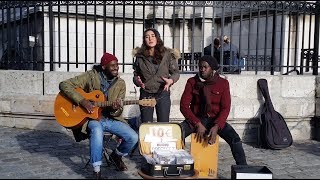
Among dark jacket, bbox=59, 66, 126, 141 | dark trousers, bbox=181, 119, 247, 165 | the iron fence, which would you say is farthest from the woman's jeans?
the iron fence

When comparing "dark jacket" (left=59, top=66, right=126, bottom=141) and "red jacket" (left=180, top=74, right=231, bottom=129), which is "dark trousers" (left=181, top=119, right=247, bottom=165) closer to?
"red jacket" (left=180, top=74, right=231, bottom=129)

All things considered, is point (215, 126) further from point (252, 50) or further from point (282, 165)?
point (252, 50)

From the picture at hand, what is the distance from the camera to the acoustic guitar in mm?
4805

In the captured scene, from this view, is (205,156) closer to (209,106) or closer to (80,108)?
(209,106)

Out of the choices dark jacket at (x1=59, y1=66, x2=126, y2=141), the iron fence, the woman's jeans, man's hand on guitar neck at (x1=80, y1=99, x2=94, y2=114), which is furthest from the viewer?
the iron fence

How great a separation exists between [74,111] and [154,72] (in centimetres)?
116

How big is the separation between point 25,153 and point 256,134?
399cm

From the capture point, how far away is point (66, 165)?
5371 millimetres

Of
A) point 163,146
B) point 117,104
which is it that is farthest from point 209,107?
point 117,104

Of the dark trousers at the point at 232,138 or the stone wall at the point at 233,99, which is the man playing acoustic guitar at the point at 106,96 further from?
the stone wall at the point at 233,99

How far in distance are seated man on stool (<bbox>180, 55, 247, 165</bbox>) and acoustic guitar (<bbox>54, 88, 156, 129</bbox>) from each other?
54 centimetres

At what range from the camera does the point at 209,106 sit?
4949 millimetres

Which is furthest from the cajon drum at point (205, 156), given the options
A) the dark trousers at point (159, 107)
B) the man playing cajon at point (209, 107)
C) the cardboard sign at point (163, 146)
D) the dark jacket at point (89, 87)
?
the dark jacket at point (89, 87)

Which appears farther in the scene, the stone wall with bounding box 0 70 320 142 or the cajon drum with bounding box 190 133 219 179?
the stone wall with bounding box 0 70 320 142
